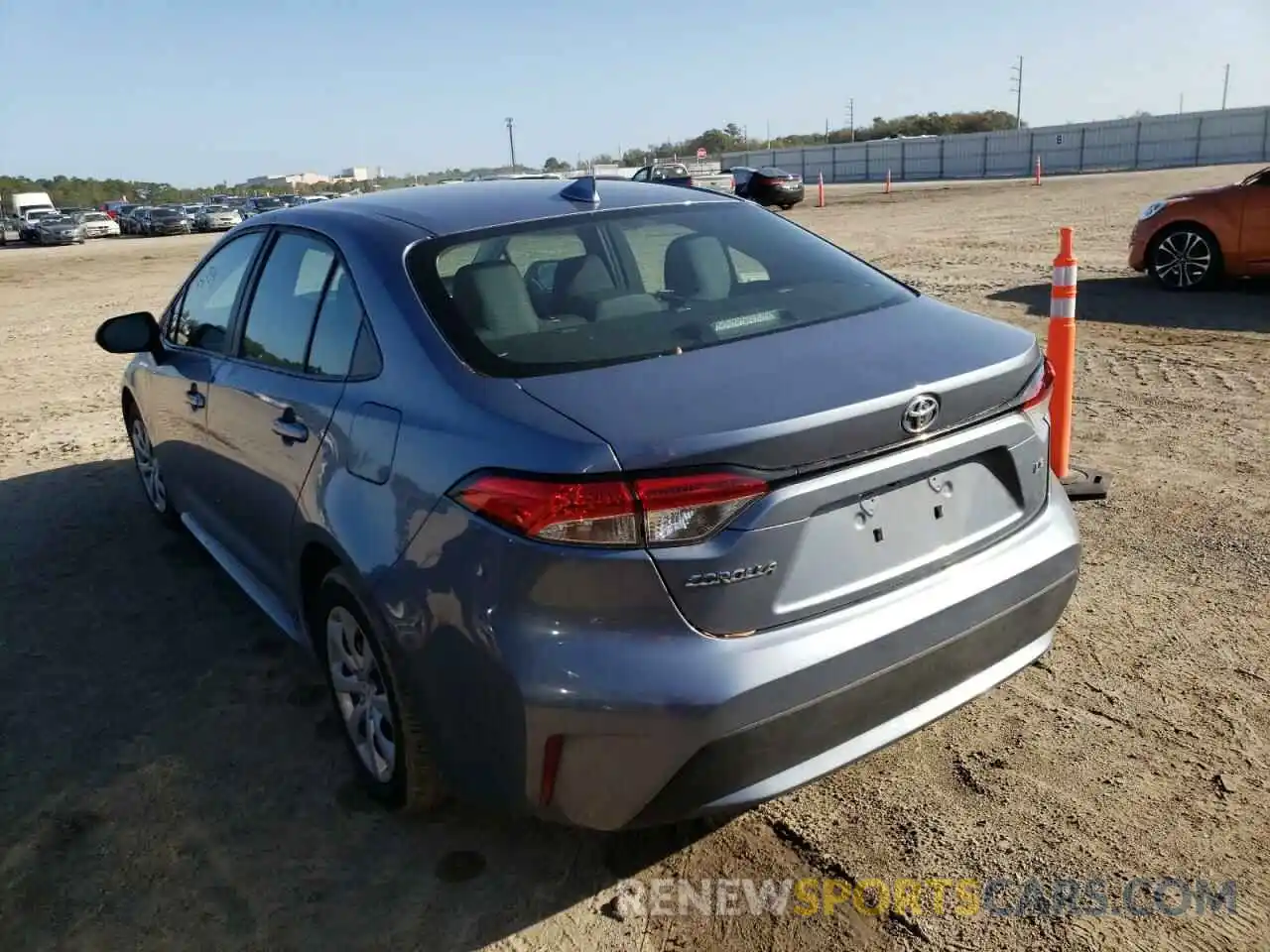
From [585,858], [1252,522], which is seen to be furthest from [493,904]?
[1252,522]

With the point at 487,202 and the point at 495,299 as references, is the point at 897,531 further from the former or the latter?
the point at 487,202

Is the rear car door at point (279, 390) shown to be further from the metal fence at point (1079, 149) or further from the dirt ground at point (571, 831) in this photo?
the metal fence at point (1079, 149)

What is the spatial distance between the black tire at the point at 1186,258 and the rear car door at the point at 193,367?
381 inches

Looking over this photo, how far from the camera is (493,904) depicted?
2633mm

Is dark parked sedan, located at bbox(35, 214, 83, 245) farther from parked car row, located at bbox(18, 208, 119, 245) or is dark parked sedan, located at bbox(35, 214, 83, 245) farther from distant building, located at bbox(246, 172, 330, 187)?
distant building, located at bbox(246, 172, 330, 187)

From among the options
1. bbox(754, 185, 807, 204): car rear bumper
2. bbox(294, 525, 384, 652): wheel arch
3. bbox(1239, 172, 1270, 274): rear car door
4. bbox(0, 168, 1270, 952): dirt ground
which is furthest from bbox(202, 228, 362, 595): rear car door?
bbox(754, 185, 807, 204): car rear bumper

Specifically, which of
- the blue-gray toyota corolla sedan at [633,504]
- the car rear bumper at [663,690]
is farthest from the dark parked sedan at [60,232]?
the car rear bumper at [663,690]

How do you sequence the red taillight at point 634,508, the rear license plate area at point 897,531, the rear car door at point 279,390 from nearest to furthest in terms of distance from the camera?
the red taillight at point 634,508 → the rear license plate area at point 897,531 → the rear car door at point 279,390

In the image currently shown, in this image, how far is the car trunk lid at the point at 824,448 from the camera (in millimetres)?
2168

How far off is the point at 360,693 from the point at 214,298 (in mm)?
2007

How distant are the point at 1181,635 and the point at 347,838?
2918 mm

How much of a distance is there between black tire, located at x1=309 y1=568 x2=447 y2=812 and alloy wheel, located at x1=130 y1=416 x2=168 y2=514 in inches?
94.0

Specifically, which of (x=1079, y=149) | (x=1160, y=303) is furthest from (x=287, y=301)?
(x=1079, y=149)

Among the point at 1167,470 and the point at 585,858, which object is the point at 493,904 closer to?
the point at 585,858
